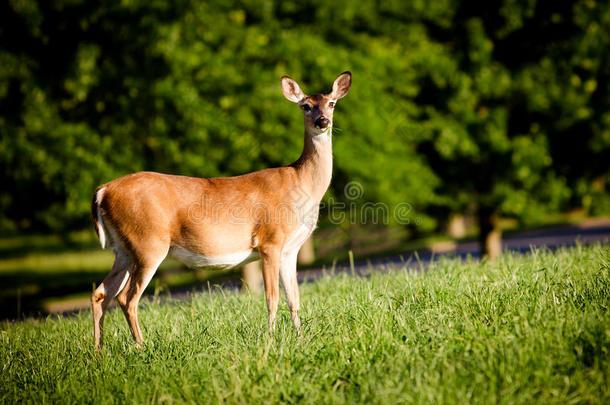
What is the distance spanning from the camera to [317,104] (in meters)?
5.38

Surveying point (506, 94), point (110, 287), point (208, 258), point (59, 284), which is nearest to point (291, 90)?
point (208, 258)

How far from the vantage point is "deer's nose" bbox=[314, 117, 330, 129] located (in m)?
5.06

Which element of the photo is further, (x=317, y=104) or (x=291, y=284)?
(x=317, y=104)

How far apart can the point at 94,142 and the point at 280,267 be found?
574 cm

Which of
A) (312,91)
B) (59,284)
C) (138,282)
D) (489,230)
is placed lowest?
(59,284)

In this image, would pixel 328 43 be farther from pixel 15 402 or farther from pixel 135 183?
pixel 15 402

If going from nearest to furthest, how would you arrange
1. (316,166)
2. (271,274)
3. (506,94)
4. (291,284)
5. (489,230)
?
(271,274) → (291,284) → (316,166) → (506,94) → (489,230)

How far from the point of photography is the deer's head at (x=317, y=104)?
5.16 metres

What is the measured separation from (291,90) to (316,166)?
0.96 meters

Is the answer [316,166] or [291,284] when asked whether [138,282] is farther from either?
[316,166]

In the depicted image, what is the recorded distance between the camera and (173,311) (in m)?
6.20

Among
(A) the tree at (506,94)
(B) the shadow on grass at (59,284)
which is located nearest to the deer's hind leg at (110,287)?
(B) the shadow on grass at (59,284)

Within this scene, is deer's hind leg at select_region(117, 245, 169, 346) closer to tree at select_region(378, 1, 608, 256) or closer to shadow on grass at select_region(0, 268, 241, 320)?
shadow on grass at select_region(0, 268, 241, 320)

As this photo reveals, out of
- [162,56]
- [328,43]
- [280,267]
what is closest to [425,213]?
[328,43]
